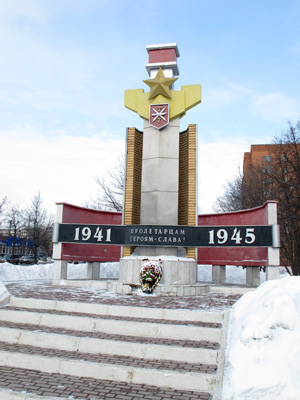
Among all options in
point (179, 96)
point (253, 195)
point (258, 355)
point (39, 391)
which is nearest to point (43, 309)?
point (39, 391)

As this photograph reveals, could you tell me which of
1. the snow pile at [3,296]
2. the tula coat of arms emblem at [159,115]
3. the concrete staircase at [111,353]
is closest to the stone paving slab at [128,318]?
the concrete staircase at [111,353]

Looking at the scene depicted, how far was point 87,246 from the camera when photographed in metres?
15.8

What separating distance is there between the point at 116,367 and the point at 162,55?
460 inches

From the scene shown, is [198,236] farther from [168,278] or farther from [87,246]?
[87,246]

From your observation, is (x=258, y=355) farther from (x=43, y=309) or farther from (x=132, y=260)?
(x=132, y=260)

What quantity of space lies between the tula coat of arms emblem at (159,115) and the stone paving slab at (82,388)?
9646 millimetres

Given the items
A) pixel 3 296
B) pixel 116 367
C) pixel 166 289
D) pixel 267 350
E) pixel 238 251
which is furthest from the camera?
pixel 238 251

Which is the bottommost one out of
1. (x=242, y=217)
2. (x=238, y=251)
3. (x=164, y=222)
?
(x=238, y=251)

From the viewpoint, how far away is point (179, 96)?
44.2 ft

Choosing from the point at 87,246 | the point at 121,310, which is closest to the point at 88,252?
the point at 87,246

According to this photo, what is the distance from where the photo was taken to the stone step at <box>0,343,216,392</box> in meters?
5.25

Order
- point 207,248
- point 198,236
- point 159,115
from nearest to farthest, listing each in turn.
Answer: point 198,236, point 159,115, point 207,248

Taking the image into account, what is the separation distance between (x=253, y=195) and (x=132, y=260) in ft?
57.0

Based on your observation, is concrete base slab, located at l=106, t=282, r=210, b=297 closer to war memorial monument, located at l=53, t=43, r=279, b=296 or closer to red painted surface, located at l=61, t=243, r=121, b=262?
war memorial monument, located at l=53, t=43, r=279, b=296
